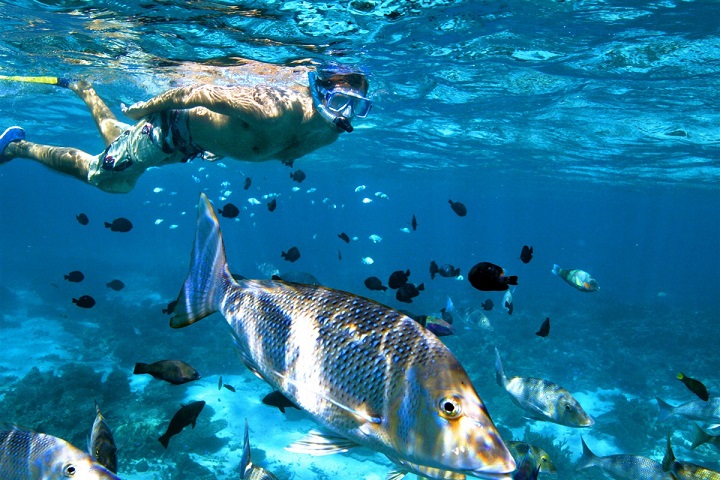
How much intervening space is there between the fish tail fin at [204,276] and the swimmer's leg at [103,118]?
21.1 ft

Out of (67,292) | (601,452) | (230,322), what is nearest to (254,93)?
(230,322)

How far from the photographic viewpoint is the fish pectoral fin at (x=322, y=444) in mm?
2146

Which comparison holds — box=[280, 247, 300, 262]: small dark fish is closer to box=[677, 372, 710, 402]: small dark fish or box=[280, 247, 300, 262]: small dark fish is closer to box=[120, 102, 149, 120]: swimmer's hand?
box=[120, 102, 149, 120]: swimmer's hand

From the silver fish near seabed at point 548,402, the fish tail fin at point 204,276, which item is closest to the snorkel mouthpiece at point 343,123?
the fish tail fin at point 204,276

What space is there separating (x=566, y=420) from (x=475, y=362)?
14.2 meters

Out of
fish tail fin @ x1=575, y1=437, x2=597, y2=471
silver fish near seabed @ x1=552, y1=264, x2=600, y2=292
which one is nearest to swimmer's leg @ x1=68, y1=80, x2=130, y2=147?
silver fish near seabed @ x1=552, y1=264, x2=600, y2=292

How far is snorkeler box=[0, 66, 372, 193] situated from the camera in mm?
5961

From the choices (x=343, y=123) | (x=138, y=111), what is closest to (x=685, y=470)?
(x=343, y=123)

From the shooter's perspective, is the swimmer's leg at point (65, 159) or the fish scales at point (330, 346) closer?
the fish scales at point (330, 346)

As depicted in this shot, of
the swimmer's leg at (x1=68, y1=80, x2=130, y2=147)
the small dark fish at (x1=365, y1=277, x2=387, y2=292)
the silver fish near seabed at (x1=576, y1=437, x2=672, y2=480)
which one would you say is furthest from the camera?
the small dark fish at (x1=365, y1=277, x2=387, y2=292)

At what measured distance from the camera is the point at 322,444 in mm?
2199

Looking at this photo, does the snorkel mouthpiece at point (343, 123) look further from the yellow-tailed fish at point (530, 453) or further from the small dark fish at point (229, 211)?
the small dark fish at point (229, 211)

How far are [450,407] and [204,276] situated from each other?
173 cm

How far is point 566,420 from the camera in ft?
17.6
